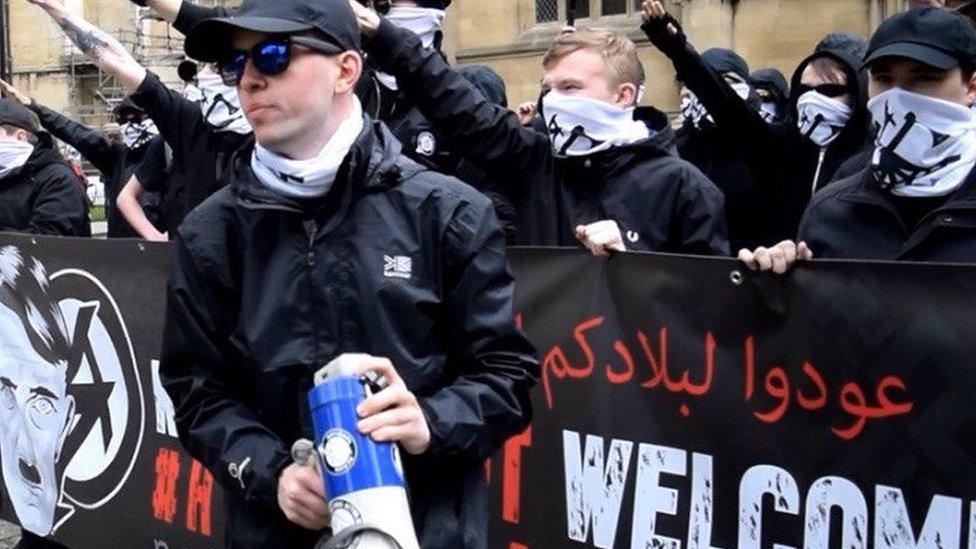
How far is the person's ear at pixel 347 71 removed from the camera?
113 inches

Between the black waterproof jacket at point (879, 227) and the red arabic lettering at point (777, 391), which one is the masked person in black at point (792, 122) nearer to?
the black waterproof jacket at point (879, 227)

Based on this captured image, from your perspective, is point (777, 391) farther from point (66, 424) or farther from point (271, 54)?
point (66, 424)

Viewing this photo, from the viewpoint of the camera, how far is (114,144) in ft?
32.3

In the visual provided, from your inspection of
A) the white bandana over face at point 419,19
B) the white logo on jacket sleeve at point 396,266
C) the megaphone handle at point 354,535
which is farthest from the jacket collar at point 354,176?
the white bandana over face at point 419,19

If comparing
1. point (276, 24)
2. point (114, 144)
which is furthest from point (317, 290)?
point (114, 144)

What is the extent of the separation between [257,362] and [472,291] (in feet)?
1.43

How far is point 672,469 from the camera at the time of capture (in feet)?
13.7

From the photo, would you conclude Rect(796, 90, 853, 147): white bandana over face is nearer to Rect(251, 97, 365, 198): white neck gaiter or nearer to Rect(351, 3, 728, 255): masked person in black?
Rect(351, 3, 728, 255): masked person in black

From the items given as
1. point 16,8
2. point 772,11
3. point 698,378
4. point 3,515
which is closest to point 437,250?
point 698,378

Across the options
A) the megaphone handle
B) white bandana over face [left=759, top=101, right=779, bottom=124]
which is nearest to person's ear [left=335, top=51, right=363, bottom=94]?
the megaphone handle

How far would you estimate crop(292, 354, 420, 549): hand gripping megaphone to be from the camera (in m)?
2.35

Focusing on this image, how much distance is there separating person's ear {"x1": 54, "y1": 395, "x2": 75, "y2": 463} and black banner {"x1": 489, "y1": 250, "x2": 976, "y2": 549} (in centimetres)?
215

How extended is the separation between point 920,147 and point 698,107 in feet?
9.41

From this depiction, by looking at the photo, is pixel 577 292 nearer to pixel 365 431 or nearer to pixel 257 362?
pixel 257 362
